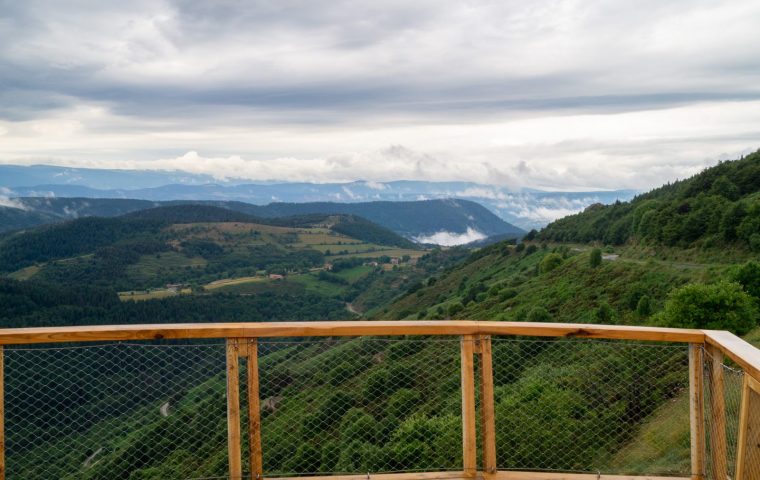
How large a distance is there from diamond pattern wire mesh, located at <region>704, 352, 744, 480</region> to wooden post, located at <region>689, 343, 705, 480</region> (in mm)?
41

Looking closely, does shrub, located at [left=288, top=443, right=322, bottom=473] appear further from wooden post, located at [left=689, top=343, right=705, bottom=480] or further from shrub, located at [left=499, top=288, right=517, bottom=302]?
shrub, located at [left=499, top=288, right=517, bottom=302]

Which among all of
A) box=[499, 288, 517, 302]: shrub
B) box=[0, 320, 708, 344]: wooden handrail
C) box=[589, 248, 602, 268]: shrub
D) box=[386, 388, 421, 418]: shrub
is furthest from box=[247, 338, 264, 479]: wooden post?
box=[589, 248, 602, 268]: shrub

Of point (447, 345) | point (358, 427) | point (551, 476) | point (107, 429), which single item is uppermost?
point (447, 345)

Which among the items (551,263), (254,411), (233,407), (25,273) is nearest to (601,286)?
(551,263)

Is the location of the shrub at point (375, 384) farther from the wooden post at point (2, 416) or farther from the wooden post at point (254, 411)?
the wooden post at point (2, 416)

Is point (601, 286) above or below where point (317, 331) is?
below

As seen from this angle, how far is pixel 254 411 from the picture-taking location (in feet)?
14.5

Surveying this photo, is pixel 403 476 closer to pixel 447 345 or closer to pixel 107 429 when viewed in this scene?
pixel 447 345

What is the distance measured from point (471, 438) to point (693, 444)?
1.72 metres

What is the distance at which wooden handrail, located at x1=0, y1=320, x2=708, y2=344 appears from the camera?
4242mm

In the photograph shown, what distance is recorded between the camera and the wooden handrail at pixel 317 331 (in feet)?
13.9

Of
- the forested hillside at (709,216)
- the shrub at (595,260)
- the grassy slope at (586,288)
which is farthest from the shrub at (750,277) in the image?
the shrub at (595,260)

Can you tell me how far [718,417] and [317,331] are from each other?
3.02 meters

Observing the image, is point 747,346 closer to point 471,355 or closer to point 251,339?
point 471,355
